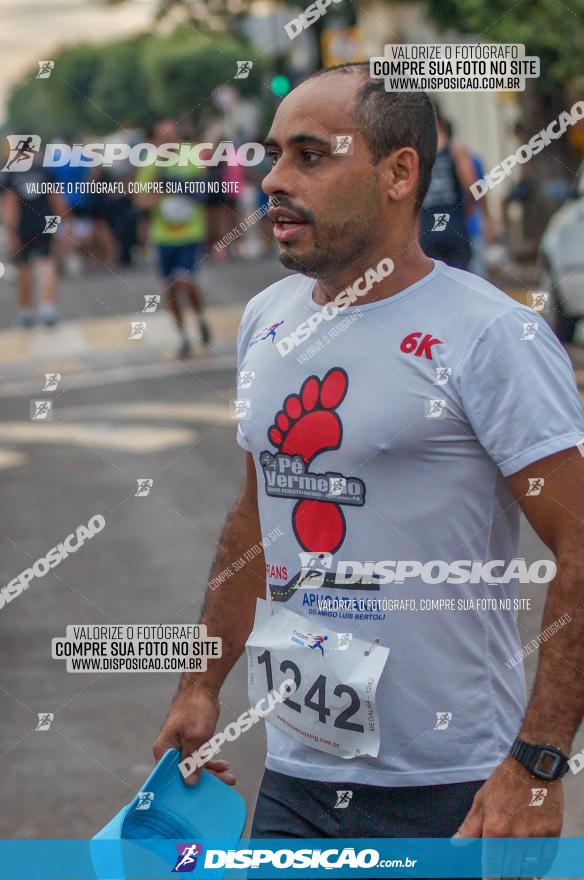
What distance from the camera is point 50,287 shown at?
16.3 meters

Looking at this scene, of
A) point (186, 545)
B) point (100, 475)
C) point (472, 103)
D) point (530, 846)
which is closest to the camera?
point (530, 846)

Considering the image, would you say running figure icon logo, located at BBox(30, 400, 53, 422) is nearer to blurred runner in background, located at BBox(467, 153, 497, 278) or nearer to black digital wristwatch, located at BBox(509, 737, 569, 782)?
blurred runner in background, located at BBox(467, 153, 497, 278)

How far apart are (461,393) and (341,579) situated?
1.24ft

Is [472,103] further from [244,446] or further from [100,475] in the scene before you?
[244,446]

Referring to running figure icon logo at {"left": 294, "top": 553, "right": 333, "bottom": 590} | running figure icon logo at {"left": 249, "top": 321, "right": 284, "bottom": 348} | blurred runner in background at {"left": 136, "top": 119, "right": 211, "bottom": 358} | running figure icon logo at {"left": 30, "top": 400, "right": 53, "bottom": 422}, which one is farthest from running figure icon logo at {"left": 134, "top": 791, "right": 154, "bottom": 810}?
blurred runner in background at {"left": 136, "top": 119, "right": 211, "bottom": 358}

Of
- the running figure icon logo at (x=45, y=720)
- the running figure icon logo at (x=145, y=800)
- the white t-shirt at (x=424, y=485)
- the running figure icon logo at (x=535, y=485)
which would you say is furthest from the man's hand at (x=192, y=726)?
the running figure icon logo at (x=45, y=720)

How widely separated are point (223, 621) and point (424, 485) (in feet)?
2.09

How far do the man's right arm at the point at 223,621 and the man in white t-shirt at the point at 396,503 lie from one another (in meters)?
0.17

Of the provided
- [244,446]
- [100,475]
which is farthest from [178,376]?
[244,446]

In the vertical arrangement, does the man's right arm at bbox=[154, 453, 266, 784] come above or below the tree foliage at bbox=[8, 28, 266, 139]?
below

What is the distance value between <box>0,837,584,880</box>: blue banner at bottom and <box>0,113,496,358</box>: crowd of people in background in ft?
3.80

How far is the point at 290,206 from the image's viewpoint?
104 inches

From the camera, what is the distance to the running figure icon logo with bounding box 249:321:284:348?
2.77 m

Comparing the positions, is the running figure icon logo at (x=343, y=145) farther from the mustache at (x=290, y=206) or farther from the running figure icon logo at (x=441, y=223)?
the running figure icon logo at (x=441, y=223)
